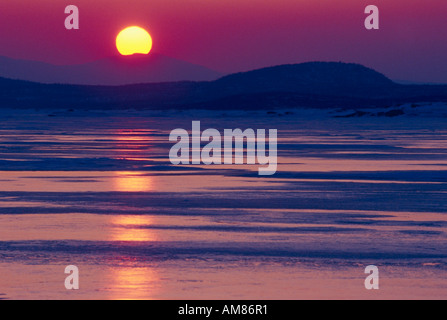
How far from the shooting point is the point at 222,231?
11.6 metres

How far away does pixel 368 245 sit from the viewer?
10617 mm

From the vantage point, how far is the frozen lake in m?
8.59

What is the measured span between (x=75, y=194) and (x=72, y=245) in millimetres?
5107

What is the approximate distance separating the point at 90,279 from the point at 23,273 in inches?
26.6

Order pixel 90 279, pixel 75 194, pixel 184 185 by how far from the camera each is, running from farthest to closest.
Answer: pixel 184 185 → pixel 75 194 → pixel 90 279

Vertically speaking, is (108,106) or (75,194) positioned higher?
(108,106)

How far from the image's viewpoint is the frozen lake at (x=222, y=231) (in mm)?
8586
